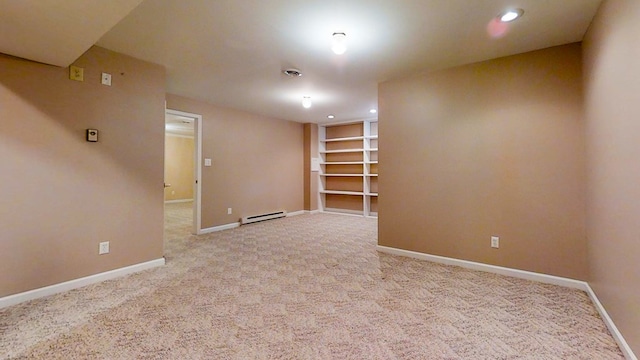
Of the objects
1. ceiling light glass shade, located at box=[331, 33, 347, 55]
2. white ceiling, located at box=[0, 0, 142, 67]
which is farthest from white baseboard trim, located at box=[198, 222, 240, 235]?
ceiling light glass shade, located at box=[331, 33, 347, 55]

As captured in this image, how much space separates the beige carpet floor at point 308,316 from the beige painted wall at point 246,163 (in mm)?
2055

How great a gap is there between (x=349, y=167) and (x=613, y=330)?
18.6 feet

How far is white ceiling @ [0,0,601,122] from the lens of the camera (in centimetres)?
207

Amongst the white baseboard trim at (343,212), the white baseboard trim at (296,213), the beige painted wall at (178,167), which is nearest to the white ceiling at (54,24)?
the white baseboard trim at (296,213)

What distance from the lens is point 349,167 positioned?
7.22m

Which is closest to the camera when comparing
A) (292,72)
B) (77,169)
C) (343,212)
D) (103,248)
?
(77,169)

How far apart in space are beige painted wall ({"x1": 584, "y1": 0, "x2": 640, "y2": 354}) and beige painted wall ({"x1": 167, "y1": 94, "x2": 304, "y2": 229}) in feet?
16.8

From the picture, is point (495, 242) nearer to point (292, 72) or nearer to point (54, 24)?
point (292, 72)

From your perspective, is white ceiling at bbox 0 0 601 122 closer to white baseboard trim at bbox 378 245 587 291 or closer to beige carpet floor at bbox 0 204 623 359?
beige carpet floor at bbox 0 204 623 359

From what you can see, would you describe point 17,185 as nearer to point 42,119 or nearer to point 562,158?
point 42,119

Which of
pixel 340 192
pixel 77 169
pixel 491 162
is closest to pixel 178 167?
pixel 340 192

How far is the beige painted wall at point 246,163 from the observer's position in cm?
503

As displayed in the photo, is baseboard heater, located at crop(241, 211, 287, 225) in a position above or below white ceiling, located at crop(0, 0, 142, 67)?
below

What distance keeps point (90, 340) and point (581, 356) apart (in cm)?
310
